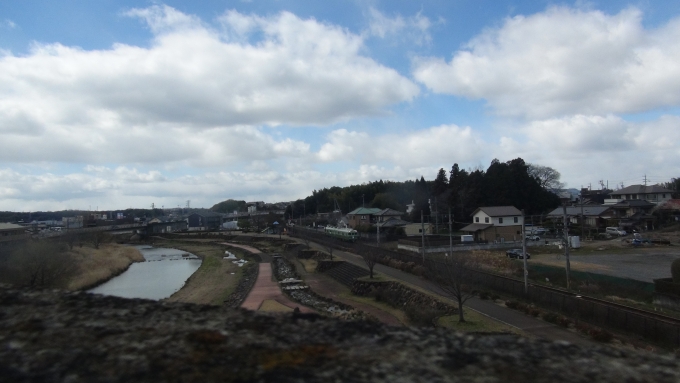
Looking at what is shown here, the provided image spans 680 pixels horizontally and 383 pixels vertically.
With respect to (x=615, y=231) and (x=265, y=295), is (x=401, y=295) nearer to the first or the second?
(x=265, y=295)

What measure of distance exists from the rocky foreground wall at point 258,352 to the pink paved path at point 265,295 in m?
16.3

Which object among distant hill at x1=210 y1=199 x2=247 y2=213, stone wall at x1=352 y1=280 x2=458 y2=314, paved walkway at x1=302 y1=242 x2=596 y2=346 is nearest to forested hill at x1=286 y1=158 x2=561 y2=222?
stone wall at x1=352 y1=280 x2=458 y2=314

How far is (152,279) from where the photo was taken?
35.8 metres

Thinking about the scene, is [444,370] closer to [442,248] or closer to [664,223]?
[442,248]

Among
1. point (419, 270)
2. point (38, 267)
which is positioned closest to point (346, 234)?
point (419, 270)

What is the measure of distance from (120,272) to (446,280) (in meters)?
33.4

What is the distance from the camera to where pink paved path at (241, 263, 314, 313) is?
69.4ft

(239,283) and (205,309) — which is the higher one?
(205,309)

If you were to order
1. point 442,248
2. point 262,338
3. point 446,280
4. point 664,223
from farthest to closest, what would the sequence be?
point 664,223 → point 442,248 → point 446,280 → point 262,338

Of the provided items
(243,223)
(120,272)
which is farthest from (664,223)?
(243,223)

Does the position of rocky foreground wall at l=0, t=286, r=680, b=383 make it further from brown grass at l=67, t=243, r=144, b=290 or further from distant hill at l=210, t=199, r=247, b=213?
distant hill at l=210, t=199, r=247, b=213

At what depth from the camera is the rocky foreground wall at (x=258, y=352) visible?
2027 millimetres

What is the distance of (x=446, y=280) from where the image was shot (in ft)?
57.0

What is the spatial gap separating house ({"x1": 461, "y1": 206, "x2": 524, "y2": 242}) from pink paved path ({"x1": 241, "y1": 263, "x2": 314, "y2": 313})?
72.8 feet
